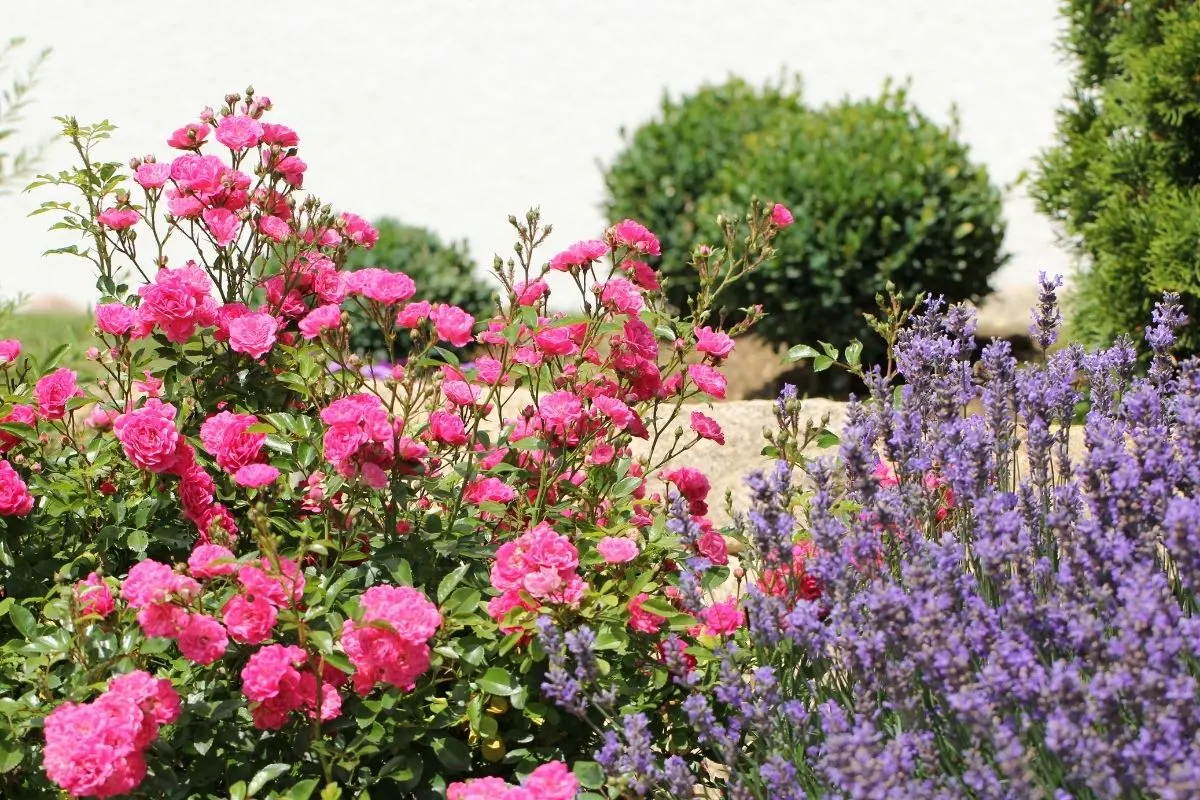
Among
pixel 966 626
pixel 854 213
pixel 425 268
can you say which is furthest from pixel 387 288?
pixel 425 268

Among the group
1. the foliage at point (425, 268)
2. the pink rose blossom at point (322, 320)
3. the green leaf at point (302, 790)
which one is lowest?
the green leaf at point (302, 790)

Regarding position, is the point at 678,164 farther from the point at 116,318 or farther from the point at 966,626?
the point at 966,626

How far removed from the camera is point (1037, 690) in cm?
197

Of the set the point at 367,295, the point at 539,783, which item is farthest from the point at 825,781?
the point at 367,295

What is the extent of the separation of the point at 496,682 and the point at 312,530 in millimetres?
576

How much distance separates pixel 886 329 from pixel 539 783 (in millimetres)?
1732

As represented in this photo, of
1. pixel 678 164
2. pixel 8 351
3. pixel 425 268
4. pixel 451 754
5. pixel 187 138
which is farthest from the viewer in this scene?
pixel 425 268

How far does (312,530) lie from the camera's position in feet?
9.39

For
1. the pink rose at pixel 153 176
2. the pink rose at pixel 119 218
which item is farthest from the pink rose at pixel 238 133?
the pink rose at pixel 119 218

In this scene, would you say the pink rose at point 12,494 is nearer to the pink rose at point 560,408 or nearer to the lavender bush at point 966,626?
the pink rose at point 560,408

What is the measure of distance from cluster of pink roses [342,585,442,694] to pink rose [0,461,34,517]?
93 cm

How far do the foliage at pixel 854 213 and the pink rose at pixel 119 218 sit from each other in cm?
453

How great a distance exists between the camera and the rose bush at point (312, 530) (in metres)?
2.42

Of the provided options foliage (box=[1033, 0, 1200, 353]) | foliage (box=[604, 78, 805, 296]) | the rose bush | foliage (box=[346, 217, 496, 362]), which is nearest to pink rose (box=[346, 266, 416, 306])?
the rose bush
